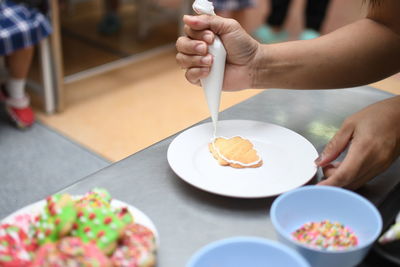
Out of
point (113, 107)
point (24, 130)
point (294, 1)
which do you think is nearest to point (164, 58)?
point (113, 107)

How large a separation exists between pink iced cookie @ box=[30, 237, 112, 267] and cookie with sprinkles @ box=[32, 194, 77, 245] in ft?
0.08

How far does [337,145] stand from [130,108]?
178cm

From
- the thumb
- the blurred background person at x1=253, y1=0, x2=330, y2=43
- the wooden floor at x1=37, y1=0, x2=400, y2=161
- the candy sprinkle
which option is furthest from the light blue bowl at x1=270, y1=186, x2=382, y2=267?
the blurred background person at x1=253, y1=0, x2=330, y2=43

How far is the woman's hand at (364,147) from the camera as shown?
0.75m

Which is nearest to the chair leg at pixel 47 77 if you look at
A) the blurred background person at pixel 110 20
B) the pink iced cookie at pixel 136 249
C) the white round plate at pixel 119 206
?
the blurred background person at pixel 110 20

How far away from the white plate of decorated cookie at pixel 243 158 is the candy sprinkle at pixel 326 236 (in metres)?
0.09

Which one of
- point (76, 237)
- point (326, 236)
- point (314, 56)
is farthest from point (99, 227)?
point (314, 56)

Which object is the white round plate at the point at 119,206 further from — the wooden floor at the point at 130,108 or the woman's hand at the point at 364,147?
the wooden floor at the point at 130,108

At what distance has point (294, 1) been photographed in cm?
417

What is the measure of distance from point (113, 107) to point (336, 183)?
1.86 m

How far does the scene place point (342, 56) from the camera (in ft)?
3.14

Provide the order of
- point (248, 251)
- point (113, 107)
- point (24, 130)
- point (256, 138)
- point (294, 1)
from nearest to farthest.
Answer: point (248, 251) → point (256, 138) → point (24, 130) → point (113, 107) → point (294, 1)

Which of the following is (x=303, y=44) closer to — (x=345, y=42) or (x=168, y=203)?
(x=345, y=42)

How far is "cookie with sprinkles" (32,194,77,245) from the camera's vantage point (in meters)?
0.57
